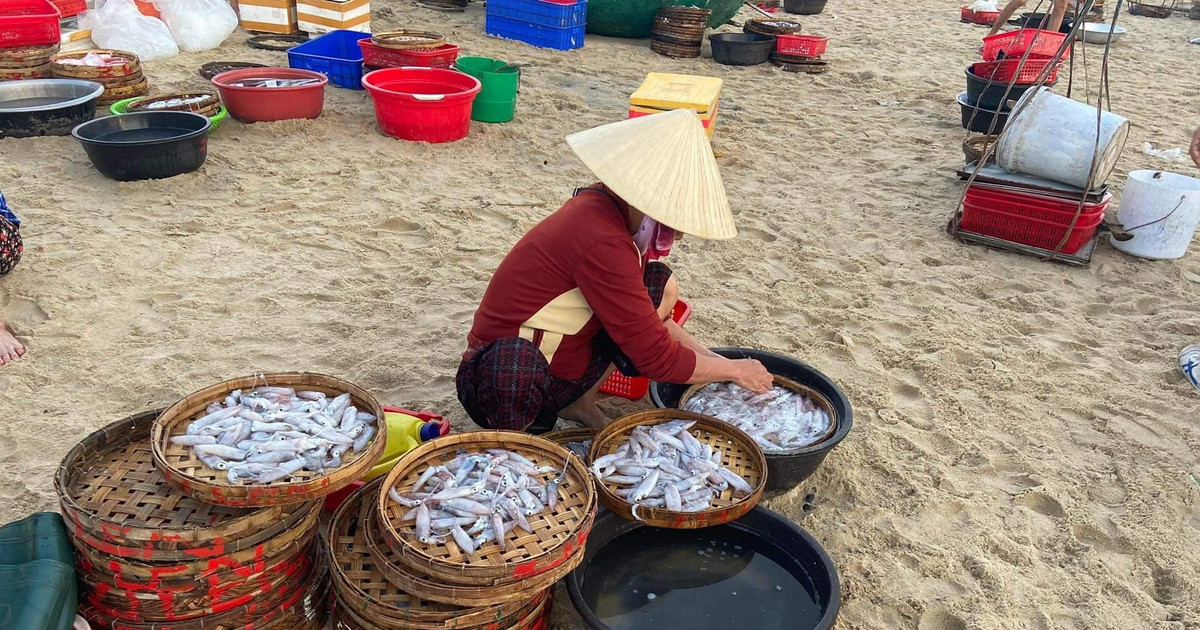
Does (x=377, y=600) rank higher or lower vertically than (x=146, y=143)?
lower

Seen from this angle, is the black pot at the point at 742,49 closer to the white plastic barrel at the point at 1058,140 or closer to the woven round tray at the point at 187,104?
the white plastic barrel at the point at 1058,140

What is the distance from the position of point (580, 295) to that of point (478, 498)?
0.86 meters

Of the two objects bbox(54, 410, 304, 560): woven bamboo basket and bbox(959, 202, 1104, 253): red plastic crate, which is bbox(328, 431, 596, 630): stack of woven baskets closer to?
bbox(54, 410, 304, 560): woven bamboo basket

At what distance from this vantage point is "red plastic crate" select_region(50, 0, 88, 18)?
7.27 meters

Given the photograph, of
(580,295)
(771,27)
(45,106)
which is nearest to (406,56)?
(45,106)

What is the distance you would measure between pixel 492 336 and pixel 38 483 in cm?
165

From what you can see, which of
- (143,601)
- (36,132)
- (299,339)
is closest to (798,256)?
(299,339)

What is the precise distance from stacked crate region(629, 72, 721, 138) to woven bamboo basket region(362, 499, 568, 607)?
427cm

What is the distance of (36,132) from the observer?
564 centimetres

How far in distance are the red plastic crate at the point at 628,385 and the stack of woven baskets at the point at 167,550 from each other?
160cm

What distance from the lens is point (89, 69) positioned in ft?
19.6

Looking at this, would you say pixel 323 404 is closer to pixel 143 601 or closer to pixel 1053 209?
pixel 143 601

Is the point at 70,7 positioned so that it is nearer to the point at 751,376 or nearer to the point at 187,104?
the point at 187,104

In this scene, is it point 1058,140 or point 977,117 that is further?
point 977,117
